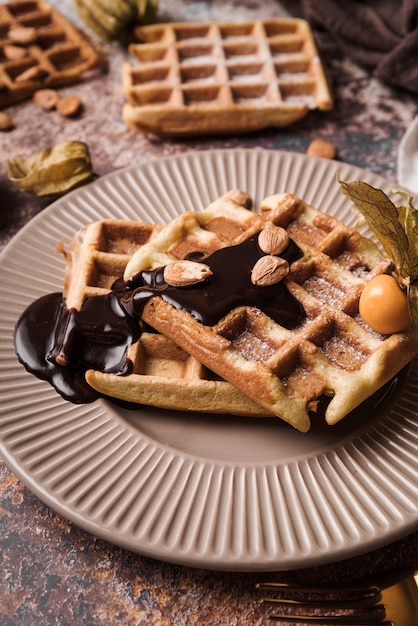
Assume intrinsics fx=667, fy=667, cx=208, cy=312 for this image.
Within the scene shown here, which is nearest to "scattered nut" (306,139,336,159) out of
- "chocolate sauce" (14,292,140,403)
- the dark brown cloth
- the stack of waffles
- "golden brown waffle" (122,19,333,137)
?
"golden brown waffle" (122,19,333,137)

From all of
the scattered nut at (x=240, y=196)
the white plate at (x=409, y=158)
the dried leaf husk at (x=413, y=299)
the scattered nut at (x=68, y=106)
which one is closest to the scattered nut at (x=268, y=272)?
the dried leaf husk at (x=413, y=299)

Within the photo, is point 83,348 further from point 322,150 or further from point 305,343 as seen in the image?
point 322,150

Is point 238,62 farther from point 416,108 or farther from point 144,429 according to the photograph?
point 144,429

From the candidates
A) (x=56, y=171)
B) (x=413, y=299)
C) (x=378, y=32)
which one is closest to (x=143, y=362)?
(x=413, y=299)

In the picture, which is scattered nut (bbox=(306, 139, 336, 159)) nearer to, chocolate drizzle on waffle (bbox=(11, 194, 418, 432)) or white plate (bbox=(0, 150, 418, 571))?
chocolate drizzle on waffle (bbox=(11, 194, 418, 432))

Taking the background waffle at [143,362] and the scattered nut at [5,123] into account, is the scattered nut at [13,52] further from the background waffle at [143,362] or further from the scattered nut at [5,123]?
the background waffle at [143,362]
